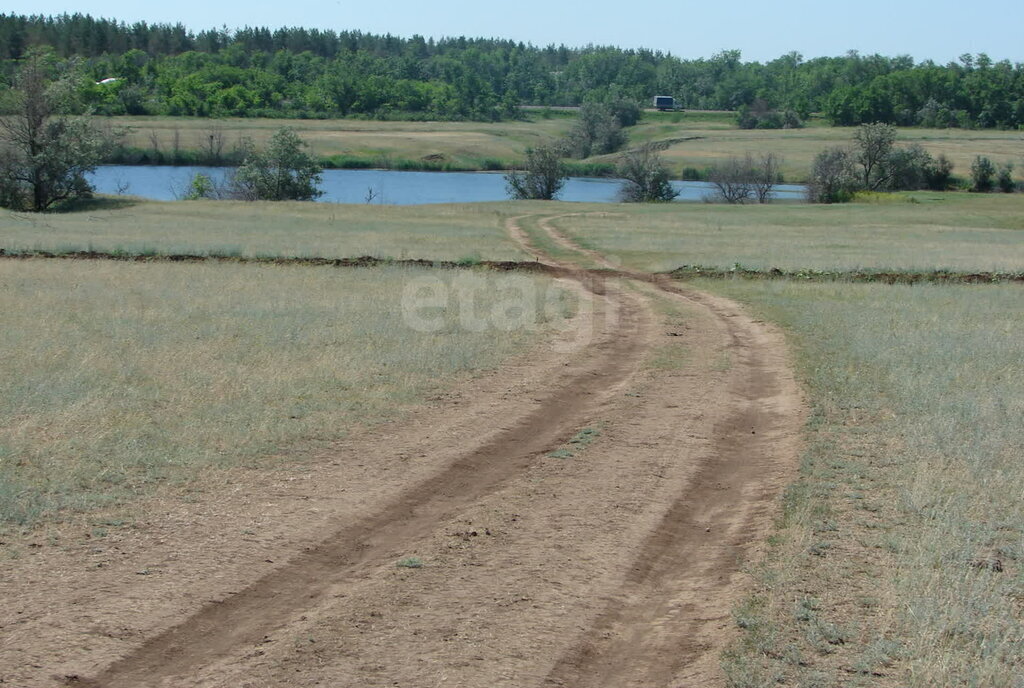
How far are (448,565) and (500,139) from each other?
5165 inches

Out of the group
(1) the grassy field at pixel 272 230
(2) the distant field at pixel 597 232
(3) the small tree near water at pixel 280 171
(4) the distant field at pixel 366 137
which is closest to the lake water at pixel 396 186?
(3) the small tree near water at pixel 280 171

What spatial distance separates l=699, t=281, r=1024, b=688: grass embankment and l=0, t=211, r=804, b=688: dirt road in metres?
0.34

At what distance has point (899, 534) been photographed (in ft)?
25.8

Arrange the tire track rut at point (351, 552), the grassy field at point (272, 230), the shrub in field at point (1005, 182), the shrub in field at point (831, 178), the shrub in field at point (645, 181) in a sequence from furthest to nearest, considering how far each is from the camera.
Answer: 1. the shrub in field at point (1005, 182)
2. the shrub in field at point (645, 181)
3. the shrub in field at point (831, 178)
4. the grassy field at point (272, 230)
5. the tire track rut at point (351, 552)

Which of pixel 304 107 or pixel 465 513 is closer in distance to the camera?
pixel 465 513

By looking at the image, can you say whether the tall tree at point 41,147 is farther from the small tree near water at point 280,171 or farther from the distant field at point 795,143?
the distant field at point 795,143

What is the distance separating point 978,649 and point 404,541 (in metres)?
3.90

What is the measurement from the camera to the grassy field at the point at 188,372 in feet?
30.4

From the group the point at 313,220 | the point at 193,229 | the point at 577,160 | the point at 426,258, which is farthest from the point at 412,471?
the point at 577,160

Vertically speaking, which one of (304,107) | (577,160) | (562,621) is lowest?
(562,621)

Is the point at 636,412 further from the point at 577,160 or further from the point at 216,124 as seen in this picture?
the point at 216,124

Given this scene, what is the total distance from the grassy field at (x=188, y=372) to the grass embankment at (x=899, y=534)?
479cm

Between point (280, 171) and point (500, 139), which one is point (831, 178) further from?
point (500, 139)

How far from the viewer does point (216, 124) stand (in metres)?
131
